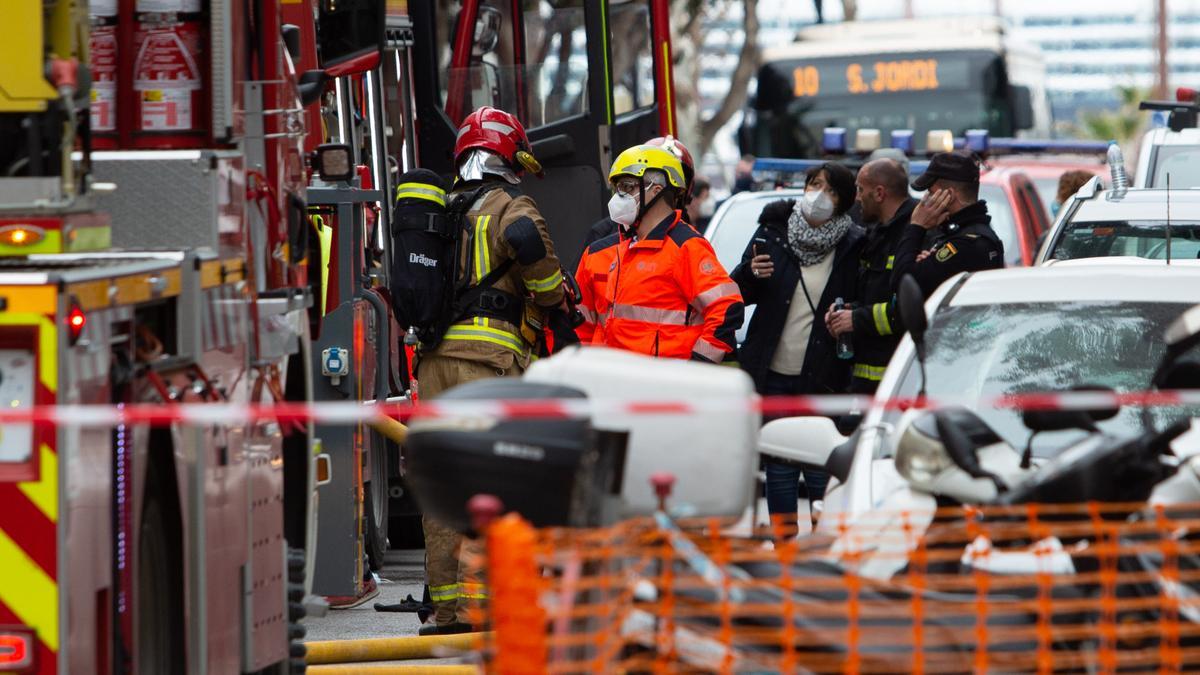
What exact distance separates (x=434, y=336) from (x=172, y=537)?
3.12m

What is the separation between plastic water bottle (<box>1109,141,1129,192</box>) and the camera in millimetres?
11445

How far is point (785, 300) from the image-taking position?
9.68 m

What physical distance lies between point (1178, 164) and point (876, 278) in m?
4.40

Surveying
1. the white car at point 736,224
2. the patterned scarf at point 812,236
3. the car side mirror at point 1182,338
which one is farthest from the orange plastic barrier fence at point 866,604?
the white car at point 736,224

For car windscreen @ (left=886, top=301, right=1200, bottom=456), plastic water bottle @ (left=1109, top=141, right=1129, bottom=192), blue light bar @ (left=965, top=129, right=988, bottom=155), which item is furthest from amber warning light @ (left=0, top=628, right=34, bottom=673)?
blue light bar @ (left=965, top=129, right=988, bottom=155)

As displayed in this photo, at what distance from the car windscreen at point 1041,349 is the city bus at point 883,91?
63.4ft

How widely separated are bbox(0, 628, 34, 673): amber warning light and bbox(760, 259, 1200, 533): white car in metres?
2.25

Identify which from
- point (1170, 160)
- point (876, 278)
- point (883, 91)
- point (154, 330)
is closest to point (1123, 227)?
point (1170, 160)

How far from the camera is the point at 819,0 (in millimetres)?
27578

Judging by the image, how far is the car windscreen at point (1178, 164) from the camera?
42.7 ft

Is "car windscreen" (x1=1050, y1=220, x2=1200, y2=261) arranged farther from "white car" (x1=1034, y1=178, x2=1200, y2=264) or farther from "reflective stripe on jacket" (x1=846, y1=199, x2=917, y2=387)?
"reflective stripe on jacket" (x1=846, y1=199, x2=917, y2=387)

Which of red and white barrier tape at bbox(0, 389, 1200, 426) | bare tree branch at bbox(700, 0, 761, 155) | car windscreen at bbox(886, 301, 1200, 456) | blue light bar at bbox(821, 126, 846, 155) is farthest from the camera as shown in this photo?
bare tree branch at bbox(700, 0, 761, 155)

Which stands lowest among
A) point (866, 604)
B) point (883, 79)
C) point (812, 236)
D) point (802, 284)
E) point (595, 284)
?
point (866, 604)

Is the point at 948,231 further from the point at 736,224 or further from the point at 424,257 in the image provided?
the point at 736,224
